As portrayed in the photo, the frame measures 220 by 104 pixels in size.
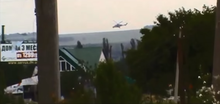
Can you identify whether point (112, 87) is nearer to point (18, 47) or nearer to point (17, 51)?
point (18, 47)

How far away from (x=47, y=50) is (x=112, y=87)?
2413 mm

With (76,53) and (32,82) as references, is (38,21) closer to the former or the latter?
(32,82)

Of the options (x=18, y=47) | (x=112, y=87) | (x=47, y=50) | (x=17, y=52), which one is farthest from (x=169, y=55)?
(x=112, y=87)

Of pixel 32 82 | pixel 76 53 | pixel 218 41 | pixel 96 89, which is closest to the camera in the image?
pixel 96 89

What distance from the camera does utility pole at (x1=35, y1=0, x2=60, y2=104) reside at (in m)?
9.04

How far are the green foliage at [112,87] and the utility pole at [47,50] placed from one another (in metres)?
2.14

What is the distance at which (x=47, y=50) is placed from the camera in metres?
9.04

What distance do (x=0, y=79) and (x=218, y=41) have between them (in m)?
4.27

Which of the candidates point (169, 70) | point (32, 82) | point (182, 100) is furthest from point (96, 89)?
point (169, 70)

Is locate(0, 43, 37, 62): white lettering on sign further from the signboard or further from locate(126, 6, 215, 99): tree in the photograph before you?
locate(126, 6, 215, 99): tree

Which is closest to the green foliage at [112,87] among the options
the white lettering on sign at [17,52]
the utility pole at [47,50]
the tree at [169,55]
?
the utility pole at [47,50]

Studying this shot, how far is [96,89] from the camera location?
7152 millimetres

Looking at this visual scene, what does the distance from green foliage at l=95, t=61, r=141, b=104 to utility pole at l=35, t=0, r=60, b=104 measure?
2.14 metres

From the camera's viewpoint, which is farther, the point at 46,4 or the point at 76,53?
the point at 76,53
